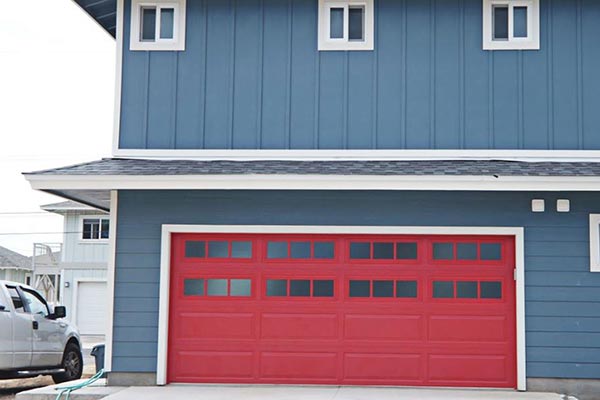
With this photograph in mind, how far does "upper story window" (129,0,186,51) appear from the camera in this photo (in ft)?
41.8

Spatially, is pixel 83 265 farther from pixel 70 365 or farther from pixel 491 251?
pixel 491 251

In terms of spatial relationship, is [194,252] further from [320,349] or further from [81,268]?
[81,268]

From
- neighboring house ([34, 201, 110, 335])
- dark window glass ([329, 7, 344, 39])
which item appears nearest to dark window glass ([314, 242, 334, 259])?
dark window glass ([329, 7, 344, 39])

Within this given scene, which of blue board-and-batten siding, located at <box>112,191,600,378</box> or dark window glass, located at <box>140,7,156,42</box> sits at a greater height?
dark window glass, located at <box>140,7,156,42</box>

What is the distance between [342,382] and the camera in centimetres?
1200

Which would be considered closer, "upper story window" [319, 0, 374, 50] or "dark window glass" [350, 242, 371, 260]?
"dark window glass" [350, 242, 371, 260]

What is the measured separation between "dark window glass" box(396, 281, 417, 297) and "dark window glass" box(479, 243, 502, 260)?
97 centimetres

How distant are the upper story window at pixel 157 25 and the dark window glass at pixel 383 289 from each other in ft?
13.8

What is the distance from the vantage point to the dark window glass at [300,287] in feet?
39.9

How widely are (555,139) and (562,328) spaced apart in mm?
2502

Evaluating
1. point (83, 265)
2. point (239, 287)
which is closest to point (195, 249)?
point (239, 287)

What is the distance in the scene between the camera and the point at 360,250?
1212 centimetres

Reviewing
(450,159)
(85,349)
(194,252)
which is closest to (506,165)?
(450,159)

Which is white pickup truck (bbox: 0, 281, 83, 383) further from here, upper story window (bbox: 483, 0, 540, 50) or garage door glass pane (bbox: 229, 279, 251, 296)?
upper story window (bbox: 483, 0, 540, 50)
